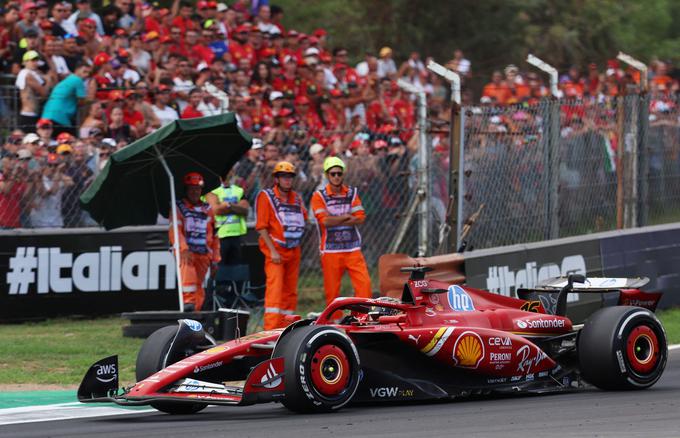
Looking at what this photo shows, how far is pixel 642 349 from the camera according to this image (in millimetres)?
8844

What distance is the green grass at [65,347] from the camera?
1062cm

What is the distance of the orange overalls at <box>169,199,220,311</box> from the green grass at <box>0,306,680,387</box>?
0.81 meters

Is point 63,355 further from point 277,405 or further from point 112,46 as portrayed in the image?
point 112,46

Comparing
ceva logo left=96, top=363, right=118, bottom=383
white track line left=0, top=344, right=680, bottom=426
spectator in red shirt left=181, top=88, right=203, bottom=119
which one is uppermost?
spectator in red shirt left=181, top=88, right=203, bottom=119

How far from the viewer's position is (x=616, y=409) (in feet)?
26.1

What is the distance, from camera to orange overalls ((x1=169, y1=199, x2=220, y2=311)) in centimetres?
Answer: 1312

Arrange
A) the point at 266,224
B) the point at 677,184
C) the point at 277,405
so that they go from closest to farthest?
the point at 277,405 < the point at 266,224 < the point at 677,184

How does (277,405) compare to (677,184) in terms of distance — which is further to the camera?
(677,184)

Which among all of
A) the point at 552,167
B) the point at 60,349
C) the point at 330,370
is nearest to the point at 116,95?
the point at 60,349

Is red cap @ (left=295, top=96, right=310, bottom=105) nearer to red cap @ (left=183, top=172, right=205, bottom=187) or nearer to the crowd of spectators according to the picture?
the crowd of spectators

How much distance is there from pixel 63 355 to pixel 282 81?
7.29 metres

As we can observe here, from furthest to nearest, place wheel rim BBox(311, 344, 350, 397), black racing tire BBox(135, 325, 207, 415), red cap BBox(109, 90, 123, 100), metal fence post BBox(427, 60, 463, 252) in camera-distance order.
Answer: red cap BBox(109, 90, 123, 100)
metal fence post BBox(427, 60, 463, 252)
black racing tire BBox(135, 325, 207, 415)
wheel rim BBox(311, 344, 350, 397)

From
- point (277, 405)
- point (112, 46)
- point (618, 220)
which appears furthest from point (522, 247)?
point (112, 46)

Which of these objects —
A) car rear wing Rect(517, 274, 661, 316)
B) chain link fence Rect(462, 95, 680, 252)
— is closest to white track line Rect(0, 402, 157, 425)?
car rear wing Rect(517, 274, 661, 316)
